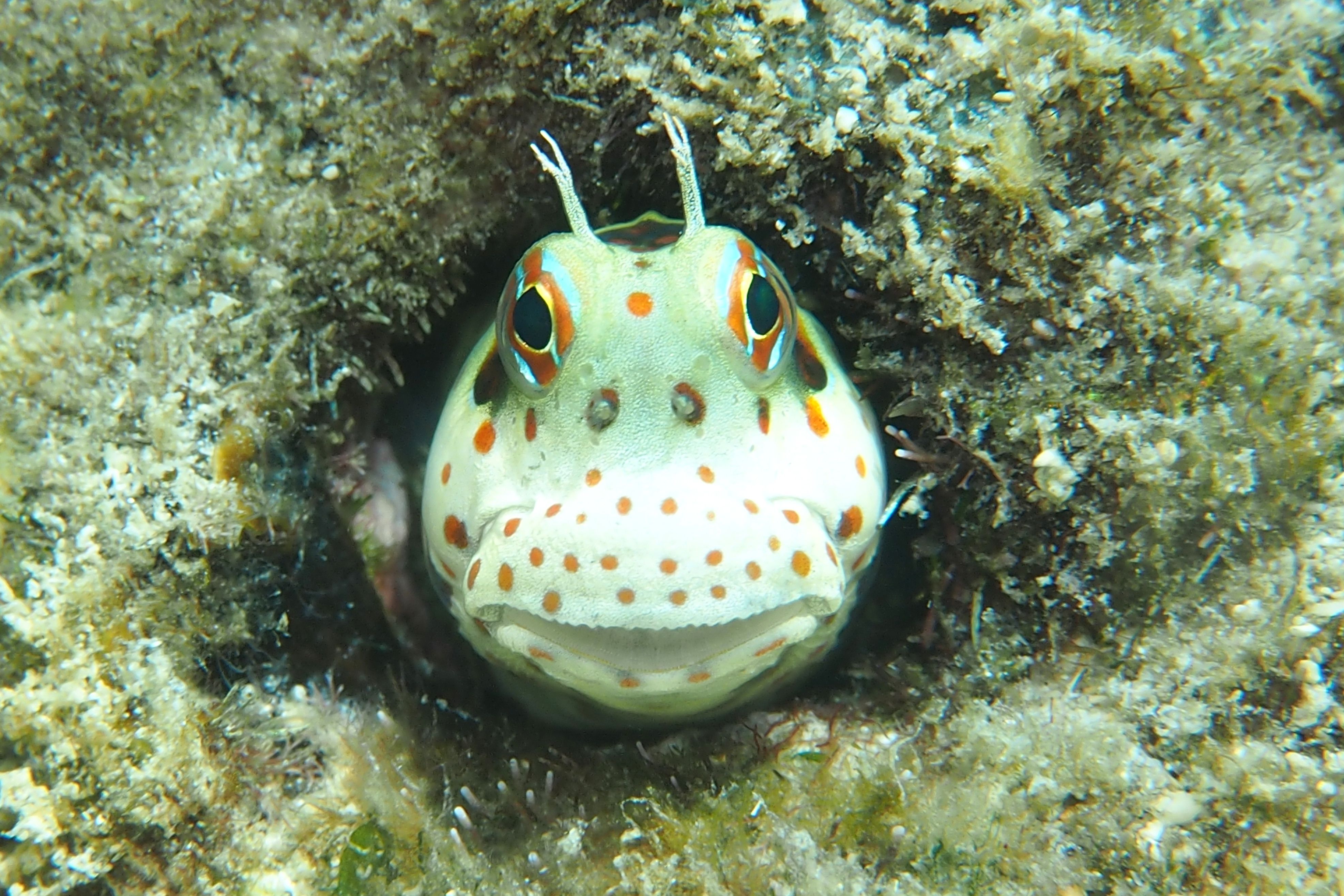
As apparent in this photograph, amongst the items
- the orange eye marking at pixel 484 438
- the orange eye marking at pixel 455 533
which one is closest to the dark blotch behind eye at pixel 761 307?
the orange eye marking at pixel 484 438

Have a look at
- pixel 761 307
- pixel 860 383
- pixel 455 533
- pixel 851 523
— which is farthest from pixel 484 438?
pixel 860 383

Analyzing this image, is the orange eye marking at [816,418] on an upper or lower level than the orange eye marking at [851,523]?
upper

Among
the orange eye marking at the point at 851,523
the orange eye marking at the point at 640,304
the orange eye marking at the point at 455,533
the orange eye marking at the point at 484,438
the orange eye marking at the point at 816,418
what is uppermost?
the orange eye marking at the point at 640,304

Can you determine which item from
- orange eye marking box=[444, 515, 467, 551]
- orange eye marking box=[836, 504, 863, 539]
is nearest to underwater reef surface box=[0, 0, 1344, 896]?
orange eye marking box=[836, 504, 863, 539]

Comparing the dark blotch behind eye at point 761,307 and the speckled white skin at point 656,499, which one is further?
the dark blotch behind eye at point 761,307

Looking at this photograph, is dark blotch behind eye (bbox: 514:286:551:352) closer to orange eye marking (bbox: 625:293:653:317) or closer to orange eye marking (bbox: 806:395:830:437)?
orange eye marking (bbox: 625:293:653:317)

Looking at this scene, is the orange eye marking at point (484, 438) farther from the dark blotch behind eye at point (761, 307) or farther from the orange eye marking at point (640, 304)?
the dark blotch behind eye at point (761, 307)

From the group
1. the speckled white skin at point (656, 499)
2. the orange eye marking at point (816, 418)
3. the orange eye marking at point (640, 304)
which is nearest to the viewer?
the speckled white skin at point (656, 499)
